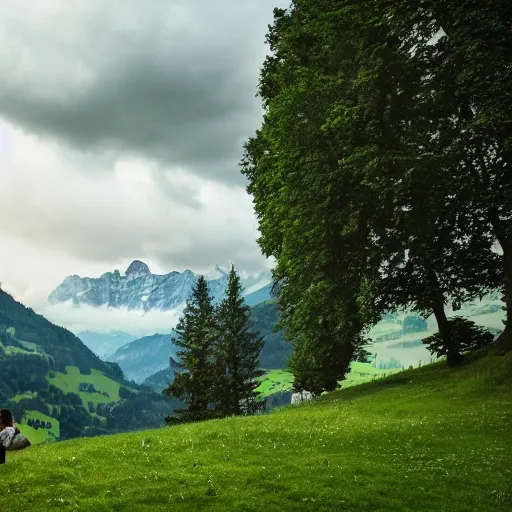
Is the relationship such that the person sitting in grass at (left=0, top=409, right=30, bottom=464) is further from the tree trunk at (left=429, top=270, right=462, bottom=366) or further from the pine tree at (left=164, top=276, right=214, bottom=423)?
the pine tree at (left=164, top=276, right=214, bottom=423)

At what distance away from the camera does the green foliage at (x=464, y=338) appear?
131 ft

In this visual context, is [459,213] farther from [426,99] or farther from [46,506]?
[46,506]

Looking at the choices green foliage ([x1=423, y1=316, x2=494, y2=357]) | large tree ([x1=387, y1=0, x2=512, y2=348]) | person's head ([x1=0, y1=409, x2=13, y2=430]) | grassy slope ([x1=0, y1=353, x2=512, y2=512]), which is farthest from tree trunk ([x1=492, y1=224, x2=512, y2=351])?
person's head ([x1=0, y1=409, x2=13, y2=430])

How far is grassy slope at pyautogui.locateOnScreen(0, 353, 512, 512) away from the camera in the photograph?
14.2 m

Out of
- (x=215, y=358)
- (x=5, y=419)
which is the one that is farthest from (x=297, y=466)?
(x=215, y=358)

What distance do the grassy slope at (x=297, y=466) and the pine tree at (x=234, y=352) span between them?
4094 centimetres

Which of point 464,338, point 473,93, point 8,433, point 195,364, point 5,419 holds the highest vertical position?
point 473,93

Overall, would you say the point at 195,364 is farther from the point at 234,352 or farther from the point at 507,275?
the point at 507,275

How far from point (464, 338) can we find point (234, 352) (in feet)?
118

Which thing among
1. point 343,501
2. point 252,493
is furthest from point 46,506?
point 343,501

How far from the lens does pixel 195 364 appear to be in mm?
62062

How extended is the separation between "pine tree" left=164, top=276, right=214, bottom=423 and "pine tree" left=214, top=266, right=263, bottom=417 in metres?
2.88

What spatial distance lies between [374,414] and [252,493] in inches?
656

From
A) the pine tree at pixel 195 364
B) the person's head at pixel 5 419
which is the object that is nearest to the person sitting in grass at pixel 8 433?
the person's head at pixel 5 419
